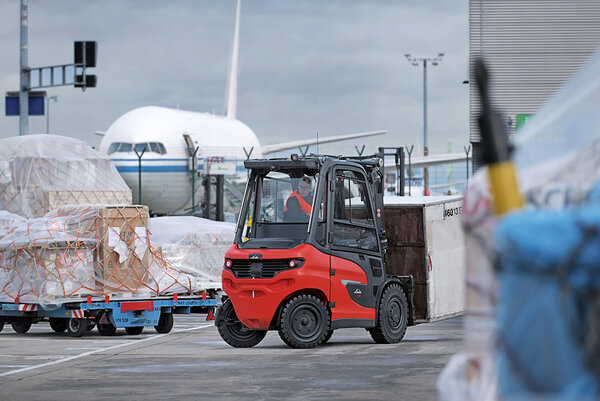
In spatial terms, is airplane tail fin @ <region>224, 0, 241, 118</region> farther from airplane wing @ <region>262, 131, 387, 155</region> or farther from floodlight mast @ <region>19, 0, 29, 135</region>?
floodlight mast @ <region>19, 0, 29, 135</region>

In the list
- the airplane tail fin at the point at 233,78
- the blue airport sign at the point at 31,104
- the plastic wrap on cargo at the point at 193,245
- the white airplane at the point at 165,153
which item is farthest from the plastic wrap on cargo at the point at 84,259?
the airplane tail fin at the point at 233,78

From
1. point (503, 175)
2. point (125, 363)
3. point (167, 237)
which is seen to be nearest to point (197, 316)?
point (167, 237)

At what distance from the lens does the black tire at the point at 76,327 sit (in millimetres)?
18000

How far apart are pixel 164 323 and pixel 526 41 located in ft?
29.8

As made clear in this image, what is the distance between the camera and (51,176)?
80.8ft

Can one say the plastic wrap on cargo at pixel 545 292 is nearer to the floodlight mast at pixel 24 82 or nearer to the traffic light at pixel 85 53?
the traffic light at pixel 85 53

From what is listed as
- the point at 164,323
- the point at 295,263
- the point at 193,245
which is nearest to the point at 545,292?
the point at 295,263

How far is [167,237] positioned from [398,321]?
8803 mm

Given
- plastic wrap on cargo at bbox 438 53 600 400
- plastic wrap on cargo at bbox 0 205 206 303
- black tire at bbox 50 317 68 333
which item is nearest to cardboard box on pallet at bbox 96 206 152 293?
plastic wrap on cargo at bbox 0 205 206 303

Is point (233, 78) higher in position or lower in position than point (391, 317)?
higher

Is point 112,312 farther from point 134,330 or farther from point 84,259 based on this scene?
point 134,330

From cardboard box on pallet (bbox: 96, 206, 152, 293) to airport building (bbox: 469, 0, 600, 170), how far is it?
7.14m

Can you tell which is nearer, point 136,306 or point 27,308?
point 136,306

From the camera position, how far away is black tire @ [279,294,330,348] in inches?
573
